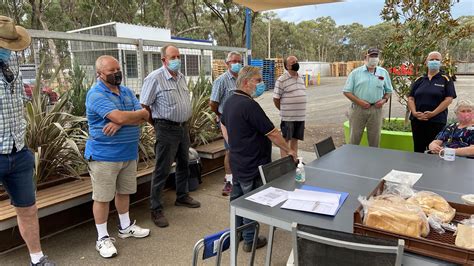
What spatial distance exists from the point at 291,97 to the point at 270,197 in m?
2.87

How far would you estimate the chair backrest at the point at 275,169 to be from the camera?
2459 millimetres

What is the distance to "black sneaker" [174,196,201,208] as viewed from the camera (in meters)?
3.94

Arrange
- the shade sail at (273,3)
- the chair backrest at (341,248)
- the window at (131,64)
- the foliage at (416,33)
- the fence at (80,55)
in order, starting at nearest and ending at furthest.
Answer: the chair backrest at (341,248) → the fence at (80,55) → the window at (131,64) → the foliage at (416,33) → the shade sail at (273,3)

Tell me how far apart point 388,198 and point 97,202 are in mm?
2268

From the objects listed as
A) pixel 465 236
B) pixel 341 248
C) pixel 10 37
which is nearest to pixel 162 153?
pixel 10 37

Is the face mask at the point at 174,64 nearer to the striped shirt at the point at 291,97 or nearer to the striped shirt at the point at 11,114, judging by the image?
the striped shirt at the point at 11,114

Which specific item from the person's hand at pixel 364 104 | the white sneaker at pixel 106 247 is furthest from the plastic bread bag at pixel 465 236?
the person's hand at pixel 364 104

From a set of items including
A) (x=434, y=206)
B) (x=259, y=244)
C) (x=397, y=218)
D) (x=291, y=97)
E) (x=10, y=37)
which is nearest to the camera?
(x=397, y=218)

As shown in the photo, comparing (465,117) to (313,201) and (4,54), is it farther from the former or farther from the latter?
(4,54)

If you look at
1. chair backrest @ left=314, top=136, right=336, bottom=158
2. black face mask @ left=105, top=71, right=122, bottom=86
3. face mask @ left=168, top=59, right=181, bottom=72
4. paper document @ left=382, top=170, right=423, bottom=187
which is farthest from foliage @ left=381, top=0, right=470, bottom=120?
black face mask @ left=105, top=71, right=122, bottom=86

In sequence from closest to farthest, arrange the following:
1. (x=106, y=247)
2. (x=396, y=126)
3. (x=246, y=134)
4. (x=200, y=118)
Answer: (x=246, y=134) → (x=106, y=247) → (x=200, y=118) → (x=396, y=126)

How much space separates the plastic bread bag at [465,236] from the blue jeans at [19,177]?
2.62 m

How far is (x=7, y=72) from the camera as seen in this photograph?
2.37 m

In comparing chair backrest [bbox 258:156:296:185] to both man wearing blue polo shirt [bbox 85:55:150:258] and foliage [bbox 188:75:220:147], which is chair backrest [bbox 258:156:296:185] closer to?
man wearing blue polo shirt [bbox 85:55:150:258]
